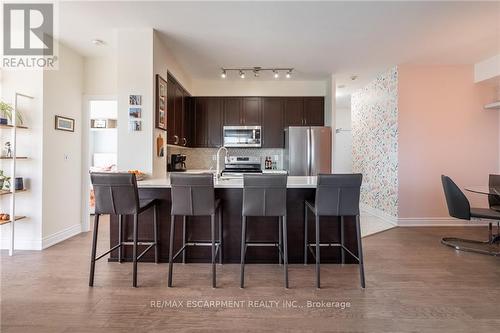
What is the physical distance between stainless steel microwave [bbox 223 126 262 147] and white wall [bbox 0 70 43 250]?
2.90m

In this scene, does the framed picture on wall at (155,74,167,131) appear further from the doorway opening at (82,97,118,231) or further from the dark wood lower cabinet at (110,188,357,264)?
the doorway opening at (82,97,118,231)

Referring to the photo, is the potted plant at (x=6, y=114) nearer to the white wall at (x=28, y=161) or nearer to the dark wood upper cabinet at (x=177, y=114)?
the white wall at (x=28, y=161)

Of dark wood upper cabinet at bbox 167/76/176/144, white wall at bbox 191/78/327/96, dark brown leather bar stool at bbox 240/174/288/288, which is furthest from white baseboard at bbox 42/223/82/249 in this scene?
white wall at bbox 191/78/327/96

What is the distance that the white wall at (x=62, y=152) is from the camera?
3357 millimetres

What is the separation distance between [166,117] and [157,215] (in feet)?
4.96

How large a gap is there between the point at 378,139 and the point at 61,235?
5.63 metres

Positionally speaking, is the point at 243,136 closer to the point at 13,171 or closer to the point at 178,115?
the point at 178,115

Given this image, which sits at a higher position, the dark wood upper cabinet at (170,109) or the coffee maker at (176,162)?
the dark wood upper cabinet at (170,109)

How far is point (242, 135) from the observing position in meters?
5.12

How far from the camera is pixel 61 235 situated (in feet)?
11.8

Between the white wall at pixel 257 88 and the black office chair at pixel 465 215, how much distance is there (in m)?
2.85

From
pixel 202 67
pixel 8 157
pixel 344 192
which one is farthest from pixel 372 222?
pixel 8 157

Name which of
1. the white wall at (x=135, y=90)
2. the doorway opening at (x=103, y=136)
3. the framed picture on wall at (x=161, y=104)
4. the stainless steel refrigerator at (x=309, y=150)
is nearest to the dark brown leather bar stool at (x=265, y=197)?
the white wall at (x=135, y=90)

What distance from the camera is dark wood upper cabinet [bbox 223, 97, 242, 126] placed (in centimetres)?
518
